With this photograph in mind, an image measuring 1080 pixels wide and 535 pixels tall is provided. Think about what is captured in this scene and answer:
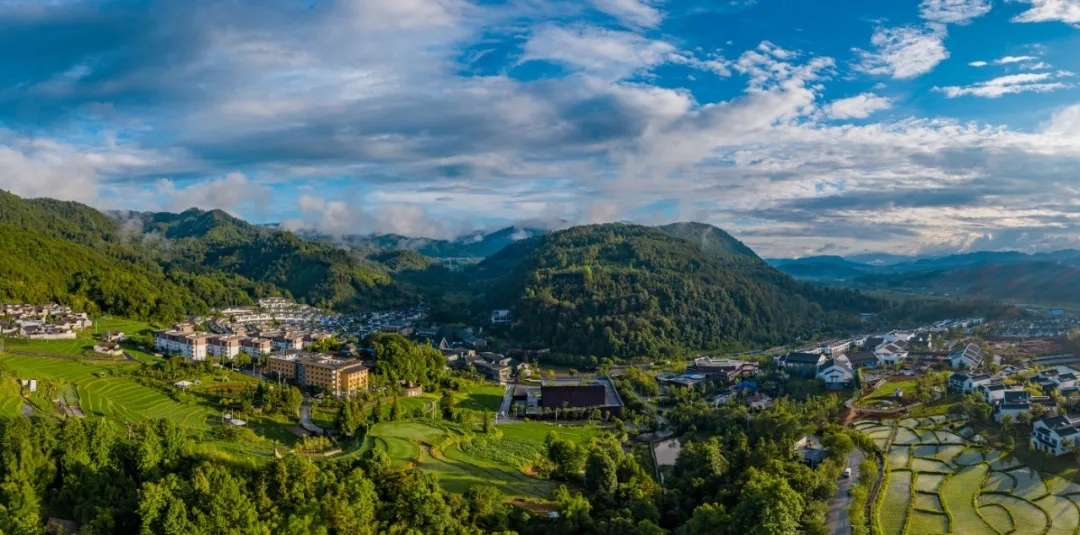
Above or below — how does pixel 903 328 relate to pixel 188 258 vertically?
below

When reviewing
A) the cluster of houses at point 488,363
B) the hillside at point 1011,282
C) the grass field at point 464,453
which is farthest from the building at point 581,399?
the hillside at point 1011,282

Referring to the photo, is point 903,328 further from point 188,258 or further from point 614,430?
point 188,258

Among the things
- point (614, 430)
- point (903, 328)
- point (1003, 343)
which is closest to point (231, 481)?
point (614, 430)

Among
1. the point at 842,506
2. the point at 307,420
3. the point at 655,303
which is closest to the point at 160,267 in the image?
the point at 655,303

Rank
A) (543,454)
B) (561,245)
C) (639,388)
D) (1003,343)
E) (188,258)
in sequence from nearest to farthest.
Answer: (543,454)
(639,388)
(1003,343)
(561,245)
(188,258)

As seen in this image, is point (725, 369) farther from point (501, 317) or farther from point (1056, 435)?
point (501, 317)

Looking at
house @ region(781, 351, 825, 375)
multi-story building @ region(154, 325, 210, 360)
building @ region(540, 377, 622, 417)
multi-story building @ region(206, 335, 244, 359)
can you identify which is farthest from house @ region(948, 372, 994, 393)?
multi-story building @ region(154, 325, 210, 360)

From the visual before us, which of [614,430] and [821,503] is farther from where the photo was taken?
[614,430]
